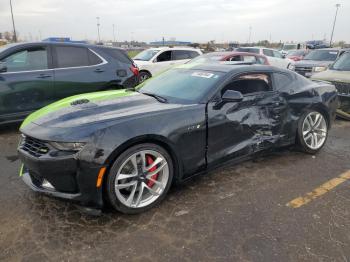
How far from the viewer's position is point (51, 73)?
18.8 feet

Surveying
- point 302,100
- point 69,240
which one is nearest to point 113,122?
point 69,240

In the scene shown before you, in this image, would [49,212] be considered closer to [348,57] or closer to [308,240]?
[308,240]

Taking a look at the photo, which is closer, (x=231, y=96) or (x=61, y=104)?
(x=231, y=96)

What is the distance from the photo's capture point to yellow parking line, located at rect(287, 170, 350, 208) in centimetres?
327

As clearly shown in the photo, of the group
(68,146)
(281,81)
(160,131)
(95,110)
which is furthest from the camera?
(281,81)

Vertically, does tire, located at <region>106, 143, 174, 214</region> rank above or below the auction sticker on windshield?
below

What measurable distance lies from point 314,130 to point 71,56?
467 centimetres

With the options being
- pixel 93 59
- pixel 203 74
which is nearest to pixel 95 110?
pixel 203 74

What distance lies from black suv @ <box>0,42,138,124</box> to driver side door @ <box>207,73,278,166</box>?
3369 millimetres

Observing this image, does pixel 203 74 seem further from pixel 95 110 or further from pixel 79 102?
pixel 79 102

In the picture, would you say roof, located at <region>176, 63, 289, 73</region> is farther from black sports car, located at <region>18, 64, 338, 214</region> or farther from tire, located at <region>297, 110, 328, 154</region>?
tire, located at <region>297, 110, 328, 154</region>

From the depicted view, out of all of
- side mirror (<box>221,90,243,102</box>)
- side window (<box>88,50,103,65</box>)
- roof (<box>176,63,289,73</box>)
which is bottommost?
side mirror (<box>221,90,243,102</box>)

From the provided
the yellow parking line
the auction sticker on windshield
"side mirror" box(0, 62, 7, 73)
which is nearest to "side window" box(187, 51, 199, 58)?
"side mirror" box(0, 62, 7, 73)

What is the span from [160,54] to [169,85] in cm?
905
